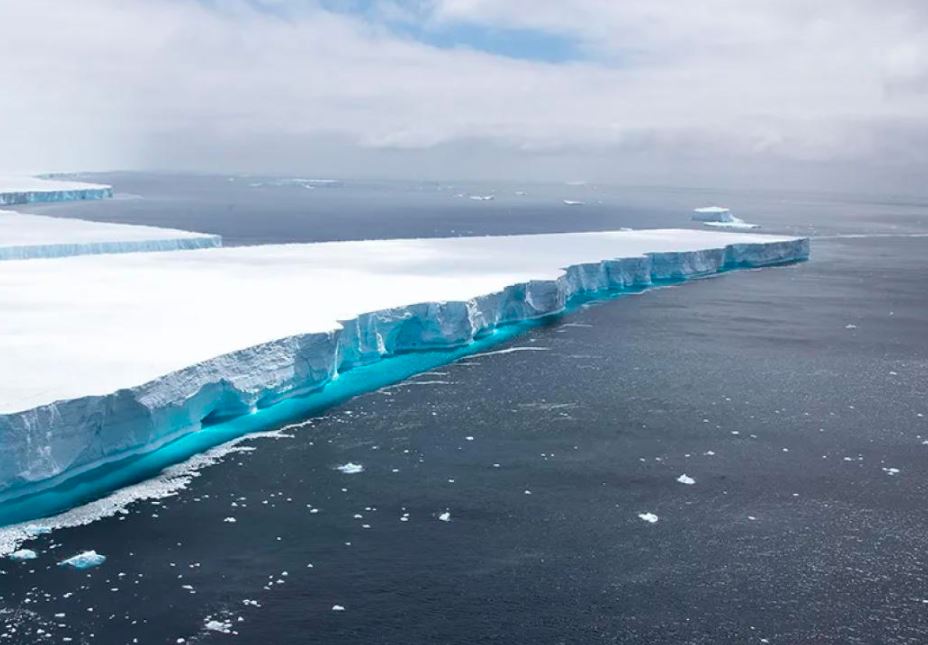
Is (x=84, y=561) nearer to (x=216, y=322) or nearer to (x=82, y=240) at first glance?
(x=216, y=322)

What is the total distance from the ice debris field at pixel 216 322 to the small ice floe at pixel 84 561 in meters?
1.29

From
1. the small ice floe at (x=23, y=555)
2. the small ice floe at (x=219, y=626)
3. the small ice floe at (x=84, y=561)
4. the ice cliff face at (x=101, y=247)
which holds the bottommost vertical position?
the small ice floe at (x=219, y=626)

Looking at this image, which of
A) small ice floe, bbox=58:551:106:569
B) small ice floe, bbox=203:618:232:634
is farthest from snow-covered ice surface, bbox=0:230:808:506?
small ice floe, bbox=203:618:232:634

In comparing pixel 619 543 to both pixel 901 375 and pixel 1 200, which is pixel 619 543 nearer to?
pixel 901 375

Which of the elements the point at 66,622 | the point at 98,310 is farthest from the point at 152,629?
the point at 98,310

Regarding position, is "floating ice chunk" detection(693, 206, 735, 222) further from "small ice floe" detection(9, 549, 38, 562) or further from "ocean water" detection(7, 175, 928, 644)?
"small ice floe" detection(9, 549, 38, 562)

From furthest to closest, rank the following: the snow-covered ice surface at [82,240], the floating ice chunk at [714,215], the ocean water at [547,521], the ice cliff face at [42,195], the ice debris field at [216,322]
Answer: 1. the floating ice chunk at [714,215]
2. the ice cliff face at [42,195]
3. the snow-covered ice surface at [82,240]
4. the ice debris field at [216,322]
5. the ocean water at [547,521]

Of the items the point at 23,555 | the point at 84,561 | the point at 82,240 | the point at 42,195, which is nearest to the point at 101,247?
the point at 82,240

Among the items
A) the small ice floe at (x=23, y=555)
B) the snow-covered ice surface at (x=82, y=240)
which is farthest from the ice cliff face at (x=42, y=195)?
the small ice floe at (x=23, y=555)

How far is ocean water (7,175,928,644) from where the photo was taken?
7.15m

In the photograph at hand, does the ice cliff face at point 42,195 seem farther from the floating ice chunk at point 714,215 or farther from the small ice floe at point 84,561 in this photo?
the small ice floe at point 84,561

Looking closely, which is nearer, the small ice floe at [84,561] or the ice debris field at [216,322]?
the small ice floe at [84,561]

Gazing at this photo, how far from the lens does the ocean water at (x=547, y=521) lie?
715cm

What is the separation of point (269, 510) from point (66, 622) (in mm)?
2449
